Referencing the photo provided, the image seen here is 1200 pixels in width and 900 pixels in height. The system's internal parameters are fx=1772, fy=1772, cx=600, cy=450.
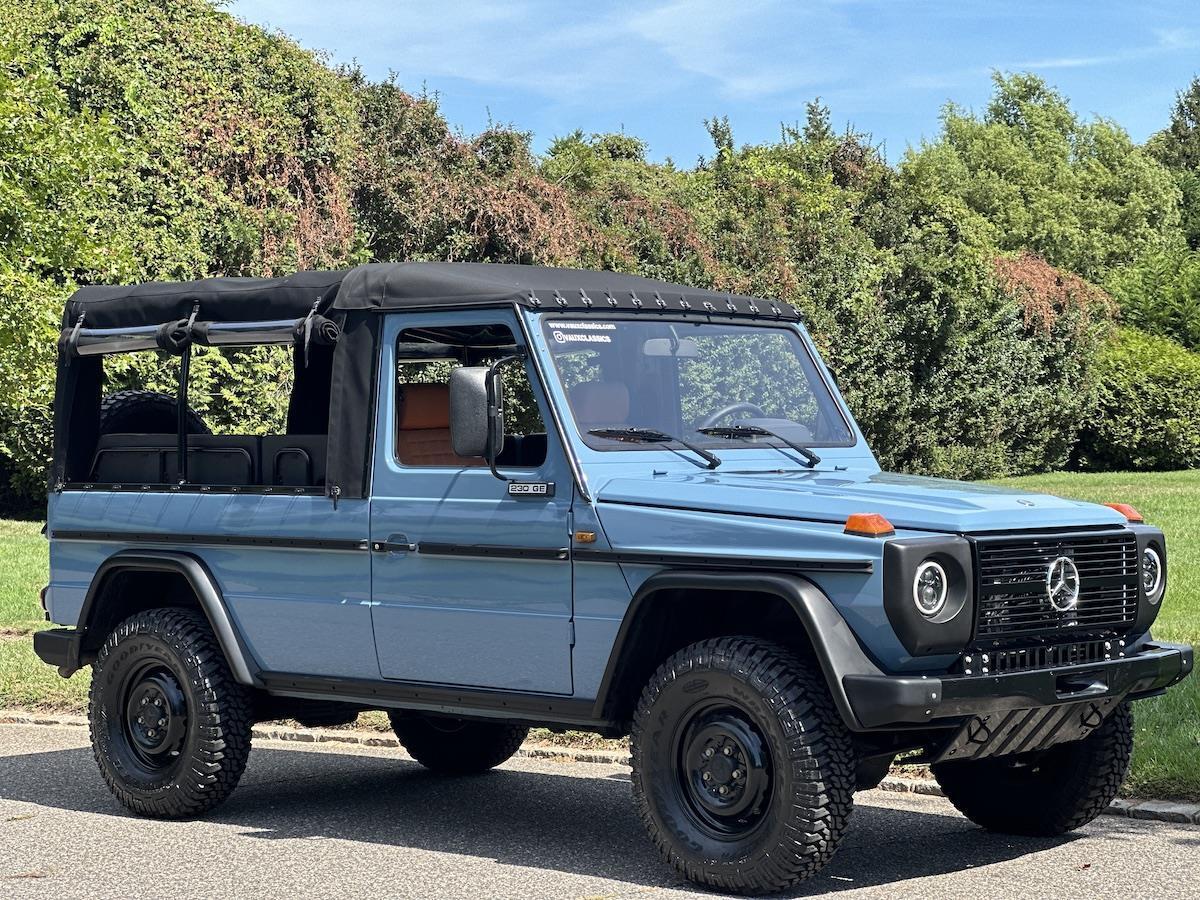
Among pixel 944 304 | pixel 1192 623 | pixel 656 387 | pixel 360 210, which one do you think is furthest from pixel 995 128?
pixel 656 387

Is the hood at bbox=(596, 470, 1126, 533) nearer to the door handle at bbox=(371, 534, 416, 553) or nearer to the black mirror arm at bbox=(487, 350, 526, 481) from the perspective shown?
the black mirror arm at bbox=(487, 350, 526, 481)

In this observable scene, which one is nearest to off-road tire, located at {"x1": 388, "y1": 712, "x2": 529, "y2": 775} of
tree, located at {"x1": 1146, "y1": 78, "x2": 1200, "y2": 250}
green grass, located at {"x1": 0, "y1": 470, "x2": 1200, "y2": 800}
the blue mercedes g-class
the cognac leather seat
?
the blue mercedes g-class

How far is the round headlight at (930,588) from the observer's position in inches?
233

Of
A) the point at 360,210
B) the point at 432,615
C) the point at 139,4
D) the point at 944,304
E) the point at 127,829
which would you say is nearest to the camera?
the point at 432,615

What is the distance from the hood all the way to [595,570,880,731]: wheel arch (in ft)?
0.89

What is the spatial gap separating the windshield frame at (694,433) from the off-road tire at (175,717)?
2.18 m

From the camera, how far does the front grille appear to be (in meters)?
6.12

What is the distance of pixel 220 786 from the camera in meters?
7.87

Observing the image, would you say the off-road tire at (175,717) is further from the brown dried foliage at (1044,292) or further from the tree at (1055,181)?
the tree at (1055,181)

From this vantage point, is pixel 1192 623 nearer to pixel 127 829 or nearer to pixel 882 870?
pixel 882 870

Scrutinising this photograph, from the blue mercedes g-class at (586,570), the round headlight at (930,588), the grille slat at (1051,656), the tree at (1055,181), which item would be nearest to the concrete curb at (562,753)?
the blue mercedes g-class at (586,570)

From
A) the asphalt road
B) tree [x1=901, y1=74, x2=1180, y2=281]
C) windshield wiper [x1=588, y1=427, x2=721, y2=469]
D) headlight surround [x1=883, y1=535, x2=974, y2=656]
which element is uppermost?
tree [x1=901, y1=74, x2=1180, y2=281]

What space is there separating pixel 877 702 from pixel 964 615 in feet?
1.49

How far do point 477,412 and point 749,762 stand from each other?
5.47 feet
